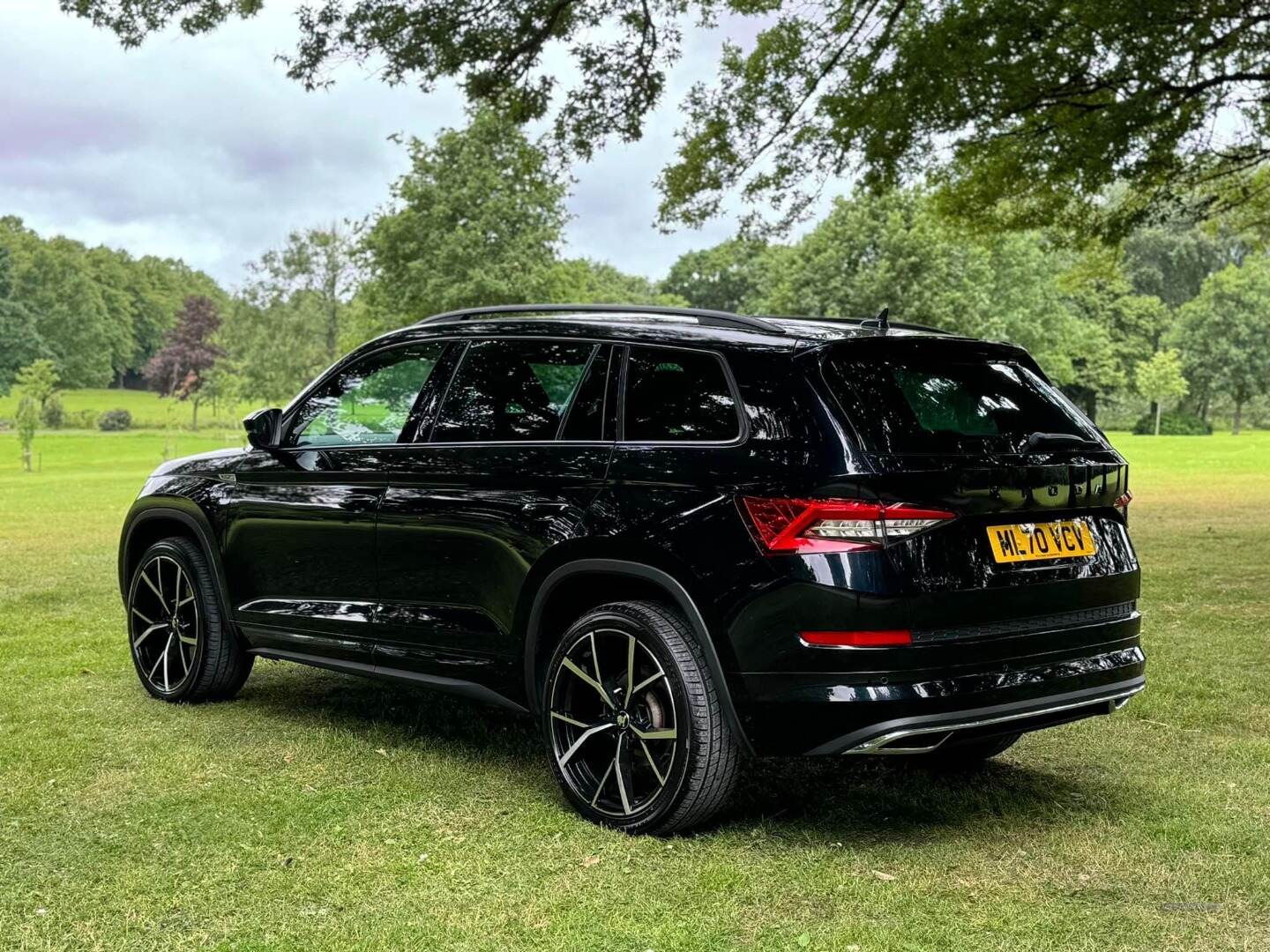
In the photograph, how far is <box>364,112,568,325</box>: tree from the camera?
146 ft

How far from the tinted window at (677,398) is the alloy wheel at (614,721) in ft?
2.36

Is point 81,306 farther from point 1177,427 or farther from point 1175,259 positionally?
point 1175,259

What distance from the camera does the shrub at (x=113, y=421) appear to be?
61.4 metres

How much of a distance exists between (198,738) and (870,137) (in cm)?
1044

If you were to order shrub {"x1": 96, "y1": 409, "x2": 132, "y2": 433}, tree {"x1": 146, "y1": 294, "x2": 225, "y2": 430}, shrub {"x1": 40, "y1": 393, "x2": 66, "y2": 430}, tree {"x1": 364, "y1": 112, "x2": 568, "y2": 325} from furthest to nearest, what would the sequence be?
tree {"x1": 146, "y1": 294, "x2": 225, "y2": 430}
shrub {"x1": 96, "y1": 409, "x2": 132, "y2": 433}
shrub {"x1": 40, "y1": 393, "x2": 66, "y2": 430}
tree {"x1": 364, "y1": 112, "x2": 568, "y2": 325}

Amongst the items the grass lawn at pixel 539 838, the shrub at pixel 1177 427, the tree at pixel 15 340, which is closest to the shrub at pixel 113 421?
the tree at pixel 15 340

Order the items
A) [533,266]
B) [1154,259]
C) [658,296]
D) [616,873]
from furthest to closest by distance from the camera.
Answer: [658,296] < [1154,259] < [533,266] < [616,873]

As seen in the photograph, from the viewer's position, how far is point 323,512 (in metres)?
5.67

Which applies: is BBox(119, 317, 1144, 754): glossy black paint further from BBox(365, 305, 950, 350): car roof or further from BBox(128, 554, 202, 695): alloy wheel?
BBox(128, 554, 202, 695): alloy wheel

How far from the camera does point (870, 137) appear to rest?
13930 mm

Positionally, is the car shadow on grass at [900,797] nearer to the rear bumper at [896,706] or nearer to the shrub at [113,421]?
the rear bumper at [896,706]

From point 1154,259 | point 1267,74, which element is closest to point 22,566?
point 1267,74

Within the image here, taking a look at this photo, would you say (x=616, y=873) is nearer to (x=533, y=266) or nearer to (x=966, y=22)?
(x=966, y=22)

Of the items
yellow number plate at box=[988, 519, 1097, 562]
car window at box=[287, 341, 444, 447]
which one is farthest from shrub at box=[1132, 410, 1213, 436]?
yellow number plate at box=[988, 519, 1097, 562]
